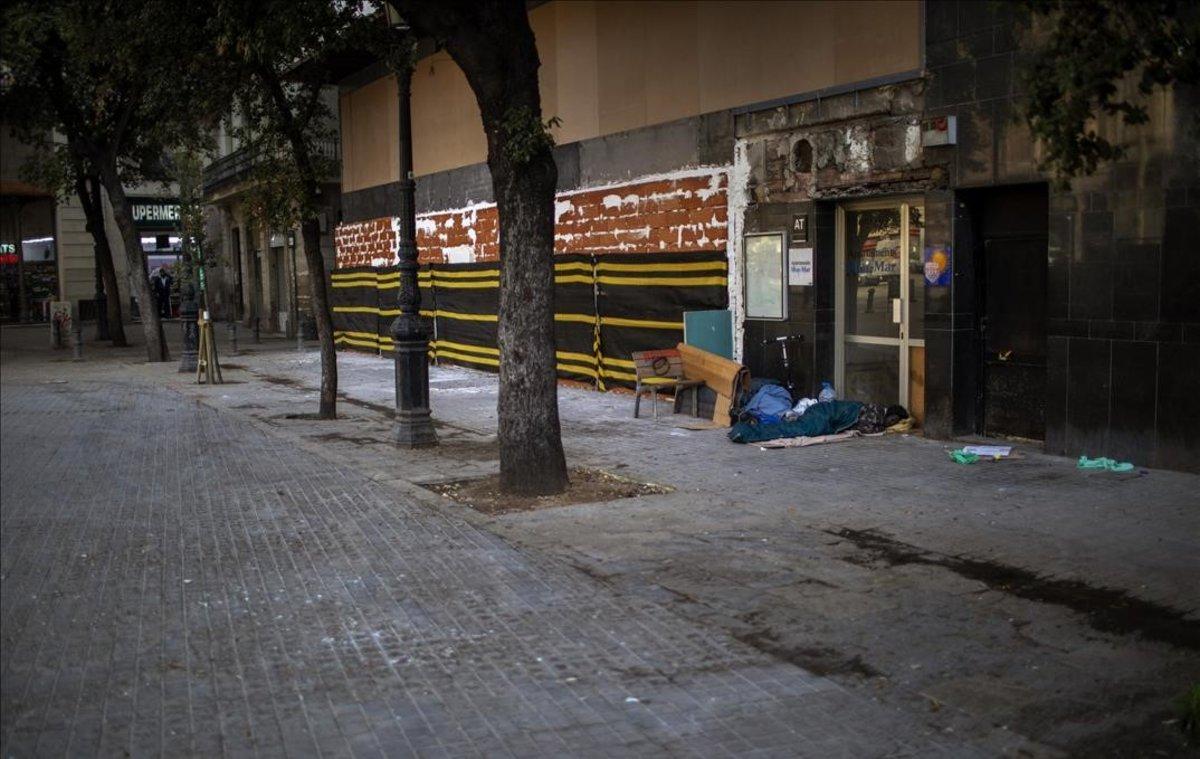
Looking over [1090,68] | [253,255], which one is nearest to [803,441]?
[1090,68]

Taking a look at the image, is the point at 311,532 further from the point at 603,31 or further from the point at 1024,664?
the point at 603,31

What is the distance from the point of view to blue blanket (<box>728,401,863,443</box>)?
12242 mm

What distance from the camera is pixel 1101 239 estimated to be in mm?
10195

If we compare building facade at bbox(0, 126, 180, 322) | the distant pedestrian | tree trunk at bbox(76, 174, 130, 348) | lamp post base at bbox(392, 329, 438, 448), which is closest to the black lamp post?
lamp post base at bbox(392, 329, 438, 448)

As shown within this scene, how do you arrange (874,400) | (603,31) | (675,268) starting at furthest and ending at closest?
(603,31) < (675,268) < (874,400)

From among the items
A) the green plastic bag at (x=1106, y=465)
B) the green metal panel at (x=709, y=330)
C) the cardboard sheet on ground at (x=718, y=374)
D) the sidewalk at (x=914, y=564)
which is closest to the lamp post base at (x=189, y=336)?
the sidewalk at (x=914, y=564)

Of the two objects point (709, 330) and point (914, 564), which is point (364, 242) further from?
point (914, 564)

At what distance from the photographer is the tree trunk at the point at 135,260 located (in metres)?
24.7

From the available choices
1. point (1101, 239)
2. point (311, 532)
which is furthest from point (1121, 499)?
point (311, 532)

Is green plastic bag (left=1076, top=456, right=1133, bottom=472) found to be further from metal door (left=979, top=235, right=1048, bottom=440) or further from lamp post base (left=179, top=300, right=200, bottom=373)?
lamp post base (left=179, top=300, right=200, bottom=373)

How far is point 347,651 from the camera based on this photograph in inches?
232

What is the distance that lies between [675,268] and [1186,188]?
24.4 feet

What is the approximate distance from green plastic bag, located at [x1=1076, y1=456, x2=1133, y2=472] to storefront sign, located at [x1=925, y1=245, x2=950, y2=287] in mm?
2385

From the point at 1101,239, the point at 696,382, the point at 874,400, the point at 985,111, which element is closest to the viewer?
the point at 1101,239
